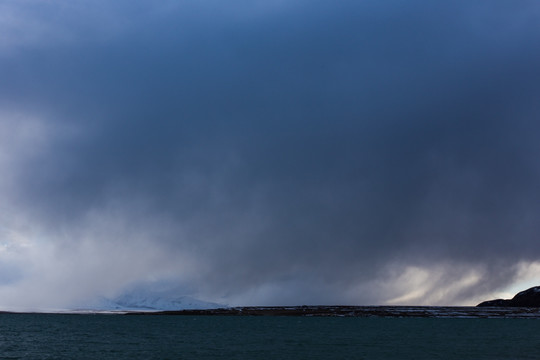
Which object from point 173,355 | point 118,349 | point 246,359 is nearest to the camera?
point 246,359

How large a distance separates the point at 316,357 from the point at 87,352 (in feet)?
123

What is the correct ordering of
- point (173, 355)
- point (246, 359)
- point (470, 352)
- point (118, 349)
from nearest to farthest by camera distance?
point (246, 359) < point (173, 355) < point (470, 352) < point (118, 349)

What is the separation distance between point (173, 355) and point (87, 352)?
1582 centimetres

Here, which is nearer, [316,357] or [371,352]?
[316,357]

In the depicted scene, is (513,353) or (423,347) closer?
(513,353)

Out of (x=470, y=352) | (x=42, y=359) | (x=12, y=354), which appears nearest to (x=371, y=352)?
(x=470, y=352)

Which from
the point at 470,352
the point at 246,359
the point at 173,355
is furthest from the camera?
the point at 470,352

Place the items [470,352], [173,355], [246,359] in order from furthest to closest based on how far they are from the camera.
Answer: [470,352], [173,355], [246,359]

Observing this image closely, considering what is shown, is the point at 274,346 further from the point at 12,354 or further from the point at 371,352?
the point at 12,354

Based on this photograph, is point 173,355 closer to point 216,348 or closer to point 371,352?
point 216,348

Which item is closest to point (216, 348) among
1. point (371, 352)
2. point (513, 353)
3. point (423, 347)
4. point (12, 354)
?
point (371, 352)

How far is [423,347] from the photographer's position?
83.4 meters

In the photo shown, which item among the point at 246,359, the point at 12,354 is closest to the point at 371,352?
the point at 246,359

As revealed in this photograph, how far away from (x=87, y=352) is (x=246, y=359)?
93.0 ft
